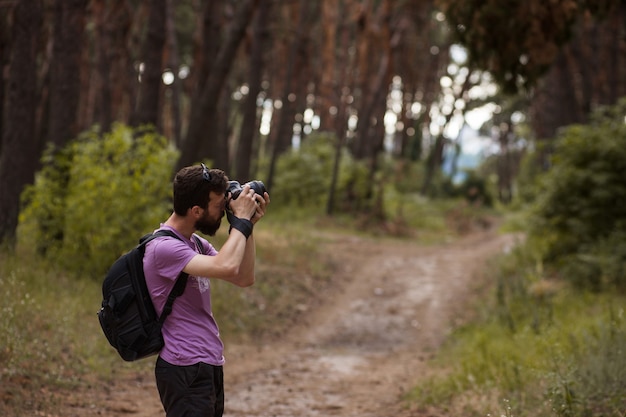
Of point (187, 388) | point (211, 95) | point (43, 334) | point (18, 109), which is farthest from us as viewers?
point (211, 95)

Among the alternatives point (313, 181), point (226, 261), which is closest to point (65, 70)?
point (226, 261)

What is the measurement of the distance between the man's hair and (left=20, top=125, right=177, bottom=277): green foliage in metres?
6.60

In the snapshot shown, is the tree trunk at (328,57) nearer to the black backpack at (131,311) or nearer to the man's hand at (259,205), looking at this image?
the man's hand at (259,205)

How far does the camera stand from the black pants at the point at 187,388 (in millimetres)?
3746

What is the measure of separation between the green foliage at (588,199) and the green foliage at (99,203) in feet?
22.2

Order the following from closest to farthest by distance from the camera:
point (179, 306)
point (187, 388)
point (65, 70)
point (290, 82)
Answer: point (187, 388) → point (179, 306) → point (65, 70) → point (290, 82)

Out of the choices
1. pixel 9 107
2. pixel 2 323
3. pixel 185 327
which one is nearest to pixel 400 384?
pixel 2 323

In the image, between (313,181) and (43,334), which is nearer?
(43,334)

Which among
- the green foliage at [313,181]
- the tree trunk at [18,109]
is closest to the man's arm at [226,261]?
the tree trunk at [18,109]

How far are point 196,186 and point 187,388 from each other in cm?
99

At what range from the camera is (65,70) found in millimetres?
11875

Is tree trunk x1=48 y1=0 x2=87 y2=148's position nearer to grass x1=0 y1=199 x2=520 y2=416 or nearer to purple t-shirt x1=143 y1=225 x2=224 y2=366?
grass x1=0 y1=199 x2=520 y2=416

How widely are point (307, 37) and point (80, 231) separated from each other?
841 inches

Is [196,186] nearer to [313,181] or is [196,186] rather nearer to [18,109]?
[18,109]
